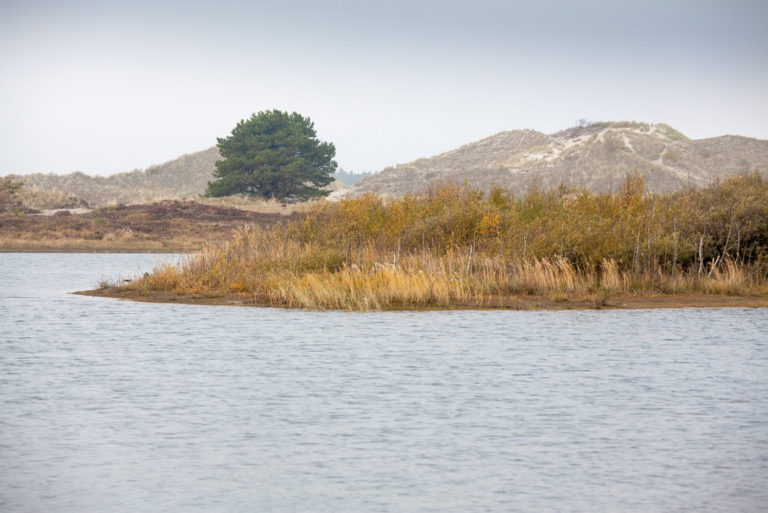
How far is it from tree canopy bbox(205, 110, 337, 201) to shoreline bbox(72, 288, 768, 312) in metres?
47.0

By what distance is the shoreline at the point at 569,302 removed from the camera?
79.9 feet

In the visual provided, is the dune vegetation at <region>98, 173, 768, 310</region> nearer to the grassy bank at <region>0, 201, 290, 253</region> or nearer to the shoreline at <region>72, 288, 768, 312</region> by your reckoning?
the shoreline at <region>72, 288, 768, 312</region>

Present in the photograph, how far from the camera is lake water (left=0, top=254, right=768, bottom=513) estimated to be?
8609 millimetres

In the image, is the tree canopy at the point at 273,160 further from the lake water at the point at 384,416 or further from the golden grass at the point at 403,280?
the lake water at the point at 384,416

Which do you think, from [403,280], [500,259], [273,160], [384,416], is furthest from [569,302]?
[273,160]

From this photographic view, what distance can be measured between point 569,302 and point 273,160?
5127cm

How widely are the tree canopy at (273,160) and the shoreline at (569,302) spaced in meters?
47.0

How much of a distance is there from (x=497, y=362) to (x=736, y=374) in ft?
12.9

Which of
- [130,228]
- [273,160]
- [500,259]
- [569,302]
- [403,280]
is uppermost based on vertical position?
[273,160]

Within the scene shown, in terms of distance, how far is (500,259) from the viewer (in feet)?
86.5

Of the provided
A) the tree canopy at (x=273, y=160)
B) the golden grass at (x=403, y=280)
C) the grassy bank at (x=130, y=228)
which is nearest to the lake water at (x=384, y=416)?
the golden grass at (x=403, y=280)

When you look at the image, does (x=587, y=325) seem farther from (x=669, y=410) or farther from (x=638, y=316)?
(x=669, y=410)

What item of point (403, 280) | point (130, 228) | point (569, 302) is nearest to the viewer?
point (403, 280)

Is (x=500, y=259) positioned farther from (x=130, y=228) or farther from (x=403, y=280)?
(x=130, y=228)
